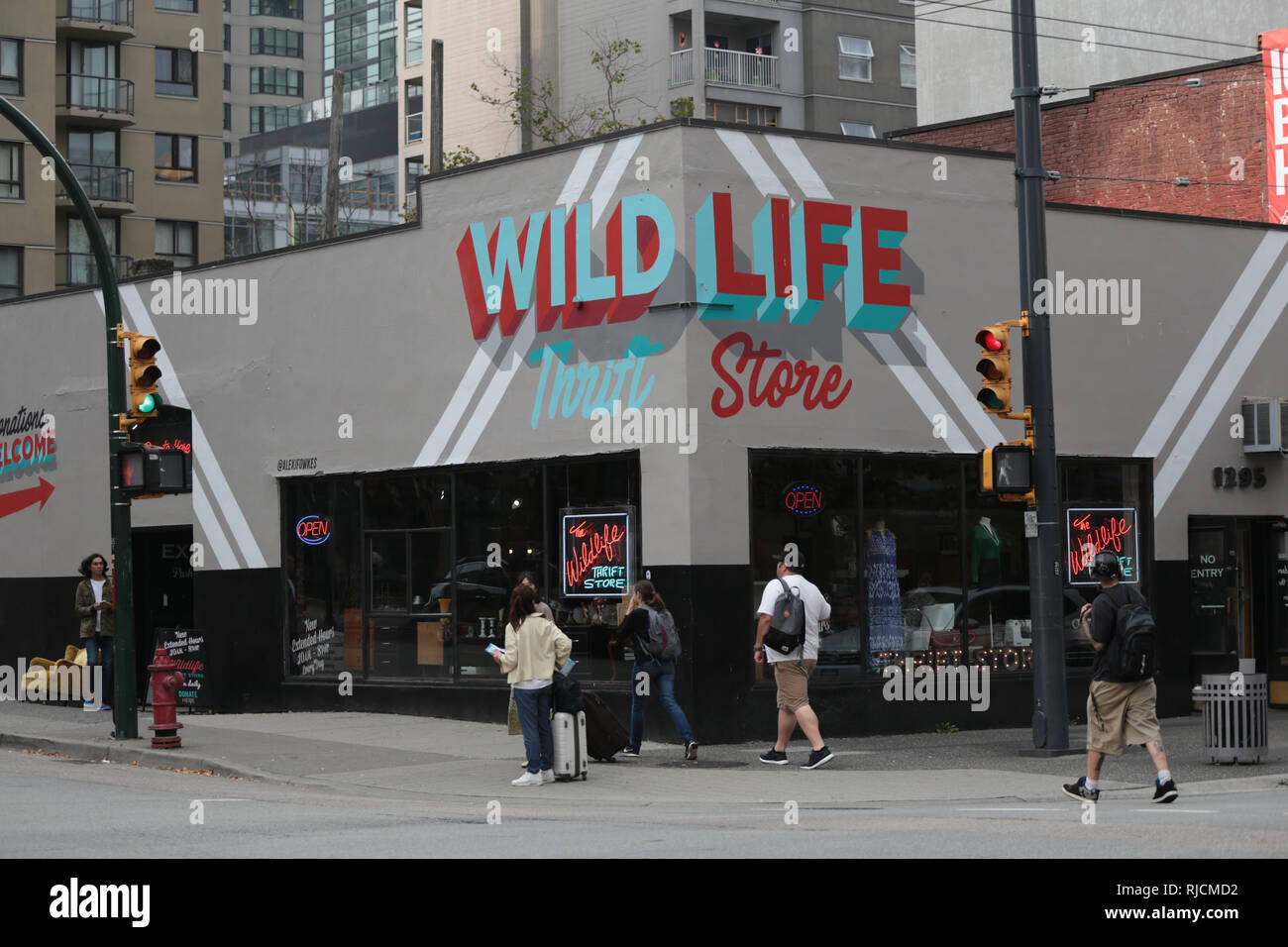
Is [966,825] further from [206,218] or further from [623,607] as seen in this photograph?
[206,218]

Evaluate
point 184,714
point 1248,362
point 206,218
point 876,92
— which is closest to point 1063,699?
point 1248,362

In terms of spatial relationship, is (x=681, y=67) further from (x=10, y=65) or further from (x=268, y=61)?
(x=268, y=61)

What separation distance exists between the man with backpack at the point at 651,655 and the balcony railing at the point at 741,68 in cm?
3562

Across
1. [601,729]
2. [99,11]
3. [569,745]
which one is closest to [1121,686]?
[569,745]

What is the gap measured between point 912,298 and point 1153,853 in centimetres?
1064

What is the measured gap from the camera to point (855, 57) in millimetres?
53625

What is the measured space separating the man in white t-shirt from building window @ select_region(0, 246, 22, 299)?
4211cm

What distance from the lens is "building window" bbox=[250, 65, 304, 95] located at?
317 feet

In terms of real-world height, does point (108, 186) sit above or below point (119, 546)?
above

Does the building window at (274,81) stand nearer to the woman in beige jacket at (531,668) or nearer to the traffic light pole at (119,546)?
the traffic light pole at (119,546)

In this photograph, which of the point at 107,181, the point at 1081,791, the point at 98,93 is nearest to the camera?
the point at 1081,791

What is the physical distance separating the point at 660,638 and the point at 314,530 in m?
6.99

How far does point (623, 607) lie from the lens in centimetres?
1908
